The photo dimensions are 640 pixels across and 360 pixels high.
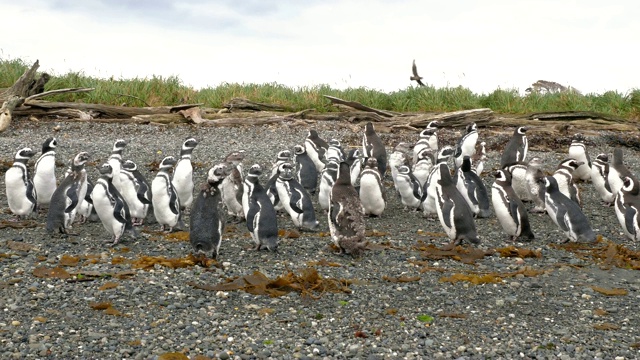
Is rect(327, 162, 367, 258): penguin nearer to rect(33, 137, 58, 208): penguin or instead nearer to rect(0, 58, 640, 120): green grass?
rect(33, 137, 58, 208): penguin

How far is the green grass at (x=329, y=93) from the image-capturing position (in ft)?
69.1

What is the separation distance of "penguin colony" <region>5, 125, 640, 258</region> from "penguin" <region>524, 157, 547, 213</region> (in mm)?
18

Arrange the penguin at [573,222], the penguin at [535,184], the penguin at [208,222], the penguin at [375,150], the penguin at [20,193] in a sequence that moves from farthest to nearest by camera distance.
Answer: the penguin at [375,150] < the penguin at [535,184] < the penguin at [20,193] < the penguin at [573,222] < the penguin at [208,222]

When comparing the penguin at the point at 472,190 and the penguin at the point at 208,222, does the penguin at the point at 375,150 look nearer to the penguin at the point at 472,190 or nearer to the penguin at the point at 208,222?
the penguin at the point at 472,190

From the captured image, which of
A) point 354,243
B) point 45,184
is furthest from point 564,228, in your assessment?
point 45,184

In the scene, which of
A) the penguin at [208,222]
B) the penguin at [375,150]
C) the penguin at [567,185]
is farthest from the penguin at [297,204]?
the penguin at [567,185]

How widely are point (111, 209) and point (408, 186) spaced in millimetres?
4458

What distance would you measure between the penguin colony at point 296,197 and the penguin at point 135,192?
0.01 metres

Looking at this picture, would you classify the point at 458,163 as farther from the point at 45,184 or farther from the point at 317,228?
the point at 45,184

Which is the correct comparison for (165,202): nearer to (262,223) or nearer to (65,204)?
(65,204)

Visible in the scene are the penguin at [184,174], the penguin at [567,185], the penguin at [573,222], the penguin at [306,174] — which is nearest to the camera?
the penguin at [573,222]

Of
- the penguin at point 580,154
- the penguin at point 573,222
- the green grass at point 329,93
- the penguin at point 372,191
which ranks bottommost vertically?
the penguin at point 573,222

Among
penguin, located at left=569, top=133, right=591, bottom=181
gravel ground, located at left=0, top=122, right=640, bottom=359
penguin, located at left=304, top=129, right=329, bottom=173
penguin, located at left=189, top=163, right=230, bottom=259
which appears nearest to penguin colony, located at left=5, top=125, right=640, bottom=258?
penguin, located at left=189, top=163, right=230, bottom=259

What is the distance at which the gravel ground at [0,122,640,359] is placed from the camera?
6.07 meters
